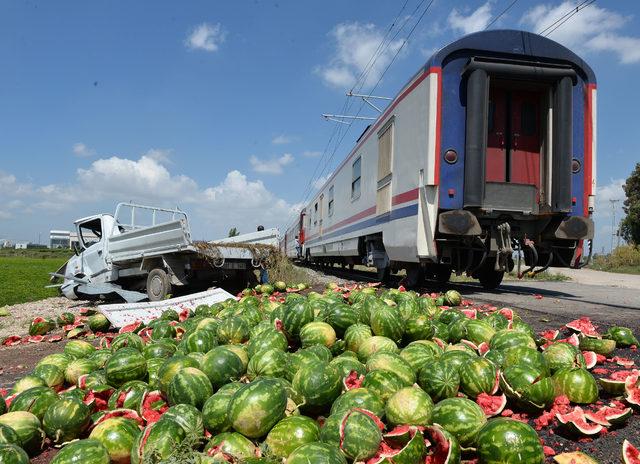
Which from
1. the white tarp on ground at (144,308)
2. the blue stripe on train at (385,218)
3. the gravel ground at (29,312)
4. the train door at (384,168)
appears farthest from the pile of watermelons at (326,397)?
the train door at (384,168)

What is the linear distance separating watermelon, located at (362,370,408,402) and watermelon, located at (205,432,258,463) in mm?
866

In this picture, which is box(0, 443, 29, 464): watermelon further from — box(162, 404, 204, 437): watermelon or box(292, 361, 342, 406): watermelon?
box(292, 361, 342, 406): watermelon

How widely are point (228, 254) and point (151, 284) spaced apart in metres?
2.06

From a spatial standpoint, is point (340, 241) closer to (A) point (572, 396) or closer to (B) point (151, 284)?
(B) point (151, 284)

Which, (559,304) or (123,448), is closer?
(123,448)

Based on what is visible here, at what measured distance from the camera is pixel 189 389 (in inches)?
115

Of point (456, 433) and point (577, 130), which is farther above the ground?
point (577, 130)

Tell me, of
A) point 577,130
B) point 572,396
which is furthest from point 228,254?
point 572,396

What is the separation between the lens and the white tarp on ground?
716 centimetres

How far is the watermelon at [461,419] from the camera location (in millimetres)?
2488

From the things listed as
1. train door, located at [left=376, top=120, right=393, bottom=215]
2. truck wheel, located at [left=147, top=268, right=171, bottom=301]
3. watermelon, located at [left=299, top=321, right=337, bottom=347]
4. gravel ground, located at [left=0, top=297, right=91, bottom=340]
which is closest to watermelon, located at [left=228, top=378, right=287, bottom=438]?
watermelon, located at [left=299, top=321, right=337, bottom=347]

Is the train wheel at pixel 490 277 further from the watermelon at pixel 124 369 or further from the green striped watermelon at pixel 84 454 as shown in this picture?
the green striped watermelon at pixel 84 454

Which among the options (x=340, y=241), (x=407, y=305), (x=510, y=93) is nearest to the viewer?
(x=407, y=305)

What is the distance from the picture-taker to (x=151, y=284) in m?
11.2
